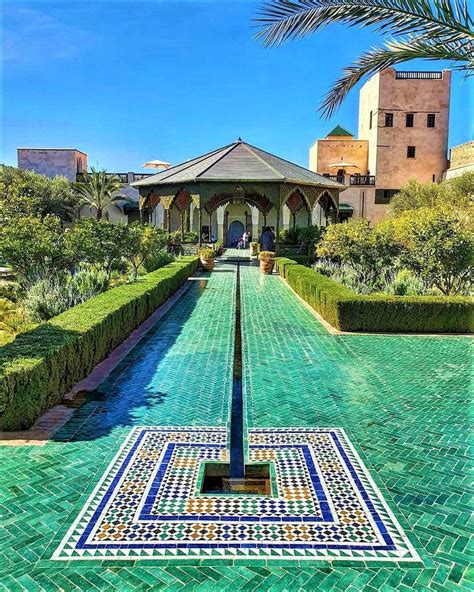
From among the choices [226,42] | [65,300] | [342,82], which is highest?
[226,42]

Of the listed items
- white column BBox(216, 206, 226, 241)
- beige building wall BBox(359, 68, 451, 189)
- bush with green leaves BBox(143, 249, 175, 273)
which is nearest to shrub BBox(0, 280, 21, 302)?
bush with green leaves BBox(143, 249, 175, 273)

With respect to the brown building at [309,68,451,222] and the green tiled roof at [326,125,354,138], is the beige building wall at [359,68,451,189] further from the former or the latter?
the green tiled roof at [326,125,354,138]

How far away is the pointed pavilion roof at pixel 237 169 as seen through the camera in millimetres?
24391

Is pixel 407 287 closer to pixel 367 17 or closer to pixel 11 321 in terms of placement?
pixel 367 17

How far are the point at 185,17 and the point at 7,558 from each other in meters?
6.88

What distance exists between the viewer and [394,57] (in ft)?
23.5

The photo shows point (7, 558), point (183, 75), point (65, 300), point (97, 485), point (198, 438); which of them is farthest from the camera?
point (183, 75)

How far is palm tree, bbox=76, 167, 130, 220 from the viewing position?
114 feet

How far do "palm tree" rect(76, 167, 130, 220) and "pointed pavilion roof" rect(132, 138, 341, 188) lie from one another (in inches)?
289

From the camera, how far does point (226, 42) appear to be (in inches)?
315

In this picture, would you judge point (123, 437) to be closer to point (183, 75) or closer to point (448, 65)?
point (448, 65)

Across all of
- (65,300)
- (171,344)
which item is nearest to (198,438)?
(171,344)

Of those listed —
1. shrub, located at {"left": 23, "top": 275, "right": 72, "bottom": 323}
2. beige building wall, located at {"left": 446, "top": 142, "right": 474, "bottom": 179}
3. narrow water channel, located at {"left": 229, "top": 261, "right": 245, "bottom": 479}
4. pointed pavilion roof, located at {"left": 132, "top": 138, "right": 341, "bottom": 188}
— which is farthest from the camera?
beige building wall, located at {"left": 446, "top": 142, "right": 474, "bottom": 179}

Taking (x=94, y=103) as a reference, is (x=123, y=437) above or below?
below
